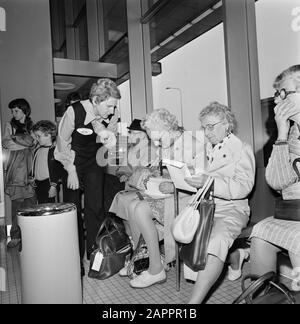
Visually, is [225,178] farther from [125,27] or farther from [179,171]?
[125,27]

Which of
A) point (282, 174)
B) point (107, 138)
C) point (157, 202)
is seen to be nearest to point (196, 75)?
point (107, 138)

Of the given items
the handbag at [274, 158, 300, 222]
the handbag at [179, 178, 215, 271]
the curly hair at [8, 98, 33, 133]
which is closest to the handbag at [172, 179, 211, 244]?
the handbag at [179, 178, 215, 271]

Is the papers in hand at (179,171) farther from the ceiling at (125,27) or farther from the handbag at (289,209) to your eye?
the ceiling at (125,27)

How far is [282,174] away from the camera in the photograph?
4.90 feet

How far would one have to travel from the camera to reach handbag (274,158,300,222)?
144cm

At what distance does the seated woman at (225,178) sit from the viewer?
1.56 meters

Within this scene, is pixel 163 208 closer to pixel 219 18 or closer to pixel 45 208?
pixel 45 208

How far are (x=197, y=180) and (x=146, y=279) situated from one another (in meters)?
0.77

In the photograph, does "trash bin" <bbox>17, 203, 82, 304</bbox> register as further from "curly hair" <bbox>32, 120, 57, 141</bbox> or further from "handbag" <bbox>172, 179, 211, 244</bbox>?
"curly hair" <bbox>32, 120, 57, 141</bbox>

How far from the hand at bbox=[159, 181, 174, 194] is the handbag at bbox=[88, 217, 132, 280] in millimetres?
540

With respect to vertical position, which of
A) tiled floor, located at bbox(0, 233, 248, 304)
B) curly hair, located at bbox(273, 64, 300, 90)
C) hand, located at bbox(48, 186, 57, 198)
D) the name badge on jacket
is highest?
curly hair, located at bbox(273, 64, 300, 90)

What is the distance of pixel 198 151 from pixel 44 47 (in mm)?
2701

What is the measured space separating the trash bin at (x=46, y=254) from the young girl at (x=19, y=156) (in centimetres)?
161

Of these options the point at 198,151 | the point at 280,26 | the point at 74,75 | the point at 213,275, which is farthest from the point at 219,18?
the point at 74,75
